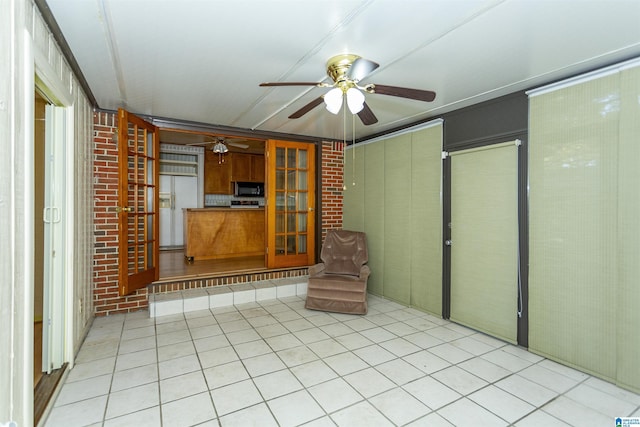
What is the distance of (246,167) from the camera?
7.87 meters

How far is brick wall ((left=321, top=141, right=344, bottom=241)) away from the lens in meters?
5.16

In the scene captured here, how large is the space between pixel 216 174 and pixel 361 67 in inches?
249

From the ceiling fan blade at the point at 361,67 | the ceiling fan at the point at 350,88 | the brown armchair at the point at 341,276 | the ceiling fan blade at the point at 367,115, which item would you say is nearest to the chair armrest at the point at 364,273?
the brown armchair at the point at 341,276

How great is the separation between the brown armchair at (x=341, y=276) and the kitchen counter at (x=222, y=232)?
2069mm

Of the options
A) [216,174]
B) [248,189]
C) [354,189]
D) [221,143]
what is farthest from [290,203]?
[216,174]

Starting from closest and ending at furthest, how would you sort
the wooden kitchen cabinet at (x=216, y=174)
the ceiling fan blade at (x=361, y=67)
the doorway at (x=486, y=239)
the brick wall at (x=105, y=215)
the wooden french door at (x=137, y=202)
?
the ceiling fan blade at (x=361, y=67), the doorway at (x=486, y=239), the wooden french door at (x=137, y=202), the brick wall at (x=105, y=215), the wooden kitchen cabinet at (x=216, y=174)

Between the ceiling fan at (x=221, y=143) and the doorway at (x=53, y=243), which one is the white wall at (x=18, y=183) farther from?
the ceiling fan at (x=221, y=143)

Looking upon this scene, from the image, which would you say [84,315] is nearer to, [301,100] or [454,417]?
[301,100]

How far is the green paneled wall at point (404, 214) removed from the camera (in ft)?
12.4

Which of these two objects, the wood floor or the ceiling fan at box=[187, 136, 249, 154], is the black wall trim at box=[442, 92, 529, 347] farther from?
the ceiling fan at box=[187, 136, 249, 154]

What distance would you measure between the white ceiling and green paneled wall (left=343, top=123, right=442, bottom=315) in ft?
3.15

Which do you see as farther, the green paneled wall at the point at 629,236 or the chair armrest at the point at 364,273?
the chair armrest at the point at 364,273

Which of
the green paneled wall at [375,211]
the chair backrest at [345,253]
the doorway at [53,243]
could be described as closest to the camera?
the doorway at [53,243]

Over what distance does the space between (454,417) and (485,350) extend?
116 centimetres
